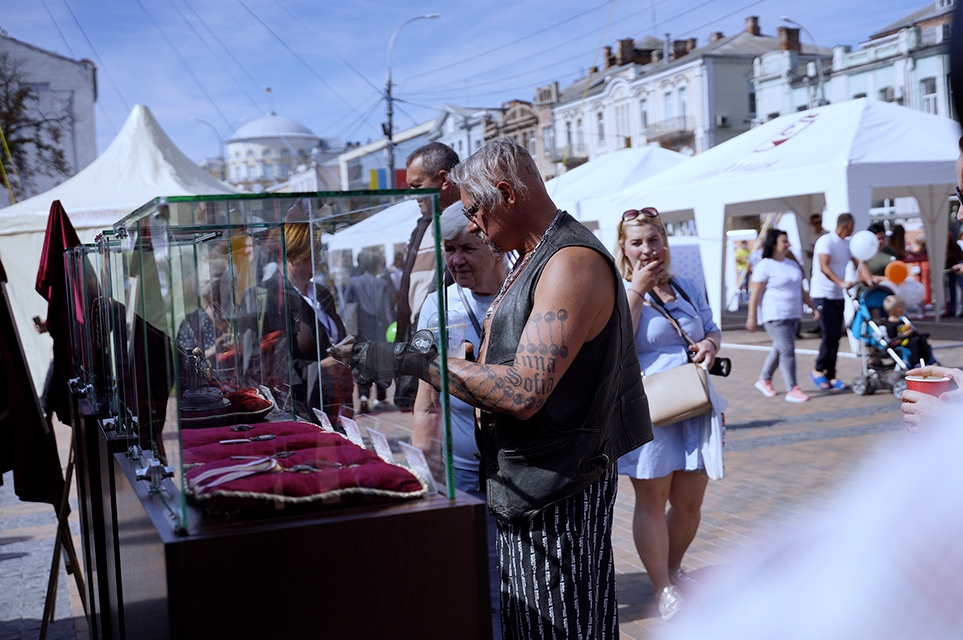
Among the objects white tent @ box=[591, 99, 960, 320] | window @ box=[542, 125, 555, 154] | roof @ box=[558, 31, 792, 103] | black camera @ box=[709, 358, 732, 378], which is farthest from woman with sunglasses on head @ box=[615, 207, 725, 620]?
window @ box=[542, 125, 555, 154]

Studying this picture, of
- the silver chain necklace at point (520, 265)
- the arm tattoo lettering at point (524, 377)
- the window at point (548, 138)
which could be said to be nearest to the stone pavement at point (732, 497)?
the arm tattoo lettering at point (524, 377)

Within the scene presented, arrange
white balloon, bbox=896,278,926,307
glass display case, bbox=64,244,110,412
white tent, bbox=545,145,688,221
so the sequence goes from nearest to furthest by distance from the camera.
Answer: glass display case, bbox=64,244,110,412, white balloon, bbox=896,278,926,307, white tent, bbox=545,145,688,221

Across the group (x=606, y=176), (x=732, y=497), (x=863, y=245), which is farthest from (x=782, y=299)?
(x=606, y=176)

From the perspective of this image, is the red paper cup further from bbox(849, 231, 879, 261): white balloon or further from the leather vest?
bbox(849, 231, 879, 261): white balloon

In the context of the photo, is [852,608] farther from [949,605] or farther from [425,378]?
[425,378]

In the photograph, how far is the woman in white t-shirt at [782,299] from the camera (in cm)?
950

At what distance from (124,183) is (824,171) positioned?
9.38 m

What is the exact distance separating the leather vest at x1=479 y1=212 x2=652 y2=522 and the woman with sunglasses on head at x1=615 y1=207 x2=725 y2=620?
1.70m

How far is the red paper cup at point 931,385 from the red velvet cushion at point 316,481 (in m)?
1.21

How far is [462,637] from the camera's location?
183 cm

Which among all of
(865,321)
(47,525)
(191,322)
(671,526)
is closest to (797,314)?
(865,321)

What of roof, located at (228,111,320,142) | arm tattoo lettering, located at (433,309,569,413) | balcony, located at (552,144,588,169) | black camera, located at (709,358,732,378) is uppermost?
roof, located at (228,111,320,142)

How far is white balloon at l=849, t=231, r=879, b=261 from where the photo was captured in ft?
33.6

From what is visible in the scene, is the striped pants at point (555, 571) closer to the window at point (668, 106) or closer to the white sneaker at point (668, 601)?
the white sneaker at point (668, 601)
